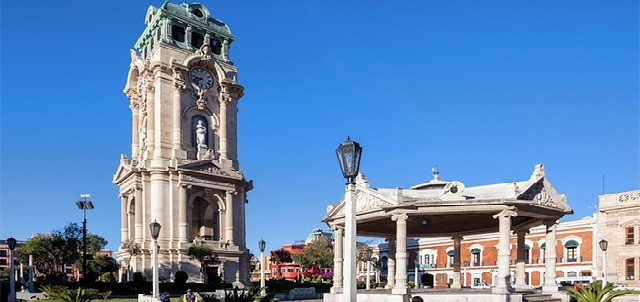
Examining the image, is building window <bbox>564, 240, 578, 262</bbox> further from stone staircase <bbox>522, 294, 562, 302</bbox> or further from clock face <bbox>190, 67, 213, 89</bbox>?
clock face <bbox>190, 67, 213, 89</bbox>

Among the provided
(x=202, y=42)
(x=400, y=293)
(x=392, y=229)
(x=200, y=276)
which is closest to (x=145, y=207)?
(x=200, y=276)

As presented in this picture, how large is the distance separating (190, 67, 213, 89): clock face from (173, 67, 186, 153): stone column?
2005mm

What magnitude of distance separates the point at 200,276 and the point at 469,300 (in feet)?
113

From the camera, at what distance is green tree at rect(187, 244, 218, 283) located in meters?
48.1

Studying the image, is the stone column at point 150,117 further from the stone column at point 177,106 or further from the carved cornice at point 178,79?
the carved cornice at point 178,79

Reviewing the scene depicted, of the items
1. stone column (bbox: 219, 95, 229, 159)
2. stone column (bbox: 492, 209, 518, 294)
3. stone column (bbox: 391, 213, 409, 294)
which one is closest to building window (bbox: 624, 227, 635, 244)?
stone column (bbox: 492, 209, 518, 294)

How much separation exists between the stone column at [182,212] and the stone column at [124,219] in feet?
29.9

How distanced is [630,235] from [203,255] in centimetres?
3923

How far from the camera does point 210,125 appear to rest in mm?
58219

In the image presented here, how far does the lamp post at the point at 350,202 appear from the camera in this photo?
1023cm

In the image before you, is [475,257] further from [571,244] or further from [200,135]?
[200,135]

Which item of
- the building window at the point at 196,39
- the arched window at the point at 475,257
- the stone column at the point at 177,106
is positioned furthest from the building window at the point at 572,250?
the building window at the point at 196,39

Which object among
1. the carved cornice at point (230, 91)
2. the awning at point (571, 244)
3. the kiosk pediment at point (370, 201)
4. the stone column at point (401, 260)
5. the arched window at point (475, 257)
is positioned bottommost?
the arched window at point (475, 257)

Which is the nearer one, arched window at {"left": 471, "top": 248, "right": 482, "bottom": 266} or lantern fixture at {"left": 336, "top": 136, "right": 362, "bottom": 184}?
lantern fixture at {"left": 336, "top": 136, "right": 362, "bottom": 184}
